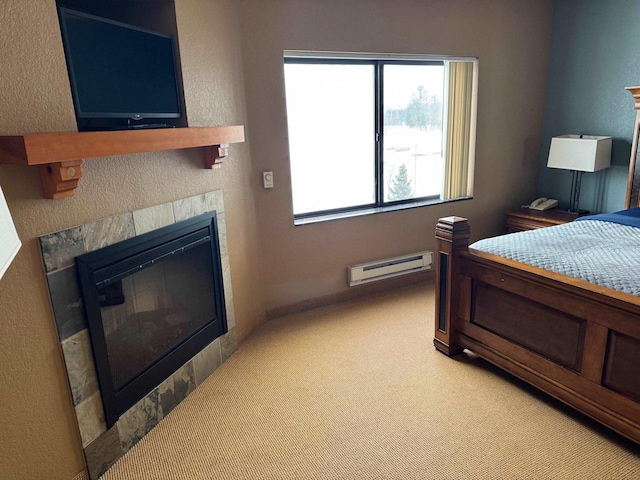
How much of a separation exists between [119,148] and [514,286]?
200cm

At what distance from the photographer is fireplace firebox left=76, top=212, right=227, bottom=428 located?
1.94 m

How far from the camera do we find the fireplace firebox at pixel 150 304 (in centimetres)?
194

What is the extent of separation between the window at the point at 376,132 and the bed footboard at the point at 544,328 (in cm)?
115

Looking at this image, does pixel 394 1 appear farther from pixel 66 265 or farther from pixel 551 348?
pixel 66 265

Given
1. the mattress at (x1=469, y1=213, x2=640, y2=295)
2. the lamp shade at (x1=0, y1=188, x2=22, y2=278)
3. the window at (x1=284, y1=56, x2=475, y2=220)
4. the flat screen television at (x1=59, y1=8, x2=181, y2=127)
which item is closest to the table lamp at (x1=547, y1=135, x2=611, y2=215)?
the window at (x1=284, y1=56, x2=475, y2=220)

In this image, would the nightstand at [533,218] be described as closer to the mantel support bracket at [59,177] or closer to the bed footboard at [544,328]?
the bed footboard at [544,328]

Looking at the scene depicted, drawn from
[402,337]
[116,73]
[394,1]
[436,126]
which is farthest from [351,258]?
[116,73]

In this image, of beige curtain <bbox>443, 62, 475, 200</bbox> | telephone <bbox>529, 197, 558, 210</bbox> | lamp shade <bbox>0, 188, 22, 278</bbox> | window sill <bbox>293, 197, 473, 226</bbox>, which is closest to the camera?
lamp shade <bbox>0, 188, 22, 278</bbox>

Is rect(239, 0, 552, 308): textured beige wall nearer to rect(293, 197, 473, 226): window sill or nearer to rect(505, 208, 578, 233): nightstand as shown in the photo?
rect(293, 197, 473, 226): window sill

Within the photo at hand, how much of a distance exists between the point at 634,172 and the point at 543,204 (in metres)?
0.79

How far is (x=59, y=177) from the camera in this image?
1601 millimetres

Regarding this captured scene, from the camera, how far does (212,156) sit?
2527mm

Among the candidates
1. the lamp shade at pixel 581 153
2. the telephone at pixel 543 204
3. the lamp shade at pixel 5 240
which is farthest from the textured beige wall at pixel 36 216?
the telephone at pixel 543 204

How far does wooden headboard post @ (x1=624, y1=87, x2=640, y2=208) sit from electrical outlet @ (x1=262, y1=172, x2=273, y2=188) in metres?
2.84
